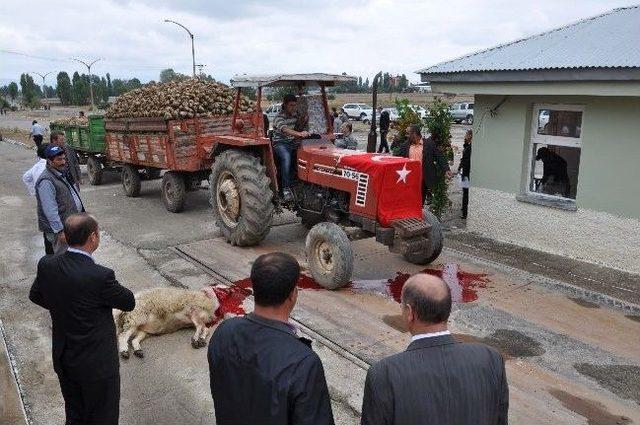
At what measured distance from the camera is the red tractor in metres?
6.20

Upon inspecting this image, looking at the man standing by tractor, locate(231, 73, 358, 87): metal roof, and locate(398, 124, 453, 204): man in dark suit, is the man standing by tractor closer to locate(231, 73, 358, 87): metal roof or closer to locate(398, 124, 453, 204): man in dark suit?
locate(231, 73, 358, 87): metal roof

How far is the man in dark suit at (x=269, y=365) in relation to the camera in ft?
6.64

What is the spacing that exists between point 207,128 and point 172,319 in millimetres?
5340

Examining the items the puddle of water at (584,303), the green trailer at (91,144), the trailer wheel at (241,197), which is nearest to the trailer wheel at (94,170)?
the green trailer at (91,144)

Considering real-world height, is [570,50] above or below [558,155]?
above

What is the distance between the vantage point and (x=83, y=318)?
9.94 feet

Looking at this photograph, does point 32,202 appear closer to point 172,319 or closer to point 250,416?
point 172,319

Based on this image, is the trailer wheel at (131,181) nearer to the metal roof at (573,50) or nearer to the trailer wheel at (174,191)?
the trailer wheel at (174,191)

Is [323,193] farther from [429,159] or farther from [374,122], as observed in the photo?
[429,159]

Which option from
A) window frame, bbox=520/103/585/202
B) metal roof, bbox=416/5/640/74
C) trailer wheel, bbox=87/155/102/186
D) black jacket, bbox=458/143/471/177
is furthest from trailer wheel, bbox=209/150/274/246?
trailer wheel, bbox=87/155/102/186

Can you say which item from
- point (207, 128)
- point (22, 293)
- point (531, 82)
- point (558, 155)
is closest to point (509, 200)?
point (558, 155)

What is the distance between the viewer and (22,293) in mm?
6344

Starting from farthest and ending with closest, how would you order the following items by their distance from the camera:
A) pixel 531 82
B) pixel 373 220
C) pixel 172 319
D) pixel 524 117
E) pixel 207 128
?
pixel 207 128 → pixel 524 117 → pixel 531 82 → pixel 373 220 → pixel 172 319

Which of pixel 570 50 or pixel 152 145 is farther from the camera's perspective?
pixel 152 145
